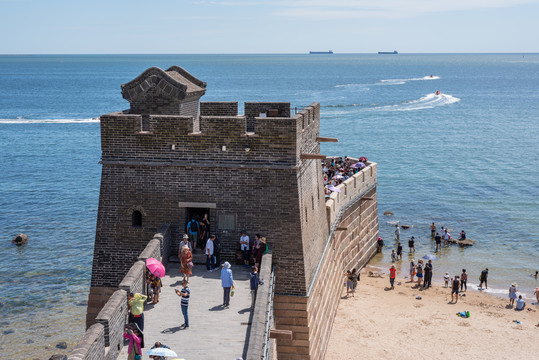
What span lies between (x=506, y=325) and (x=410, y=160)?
43243 mm

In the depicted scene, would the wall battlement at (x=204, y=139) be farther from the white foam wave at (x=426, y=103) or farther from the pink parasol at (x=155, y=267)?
the white foam wave at (x=426, y=103)

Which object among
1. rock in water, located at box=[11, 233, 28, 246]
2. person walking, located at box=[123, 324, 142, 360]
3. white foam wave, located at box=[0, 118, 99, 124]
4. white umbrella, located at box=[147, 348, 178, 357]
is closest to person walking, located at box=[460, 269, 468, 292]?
person walking, located at box=[123, 324, 142, 360]

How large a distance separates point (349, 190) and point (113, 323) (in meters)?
18.7

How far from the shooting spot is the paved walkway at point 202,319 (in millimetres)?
13161

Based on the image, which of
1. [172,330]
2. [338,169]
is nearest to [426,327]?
[338,169]

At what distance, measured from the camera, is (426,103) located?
12825 cm

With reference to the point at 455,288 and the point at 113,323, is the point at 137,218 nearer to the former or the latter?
the point at 113,323

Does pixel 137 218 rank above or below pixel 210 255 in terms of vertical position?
above

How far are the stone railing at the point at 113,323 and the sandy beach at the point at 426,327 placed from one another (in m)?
10.4

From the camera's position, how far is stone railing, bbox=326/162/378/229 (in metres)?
24.8

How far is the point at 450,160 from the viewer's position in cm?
7144

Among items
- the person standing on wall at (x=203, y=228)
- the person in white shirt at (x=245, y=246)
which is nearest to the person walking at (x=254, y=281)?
the person in white shirt at (x=245, y=246)

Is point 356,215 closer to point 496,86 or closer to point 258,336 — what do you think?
point 258,336

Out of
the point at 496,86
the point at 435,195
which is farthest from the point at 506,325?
the point at 496,86
